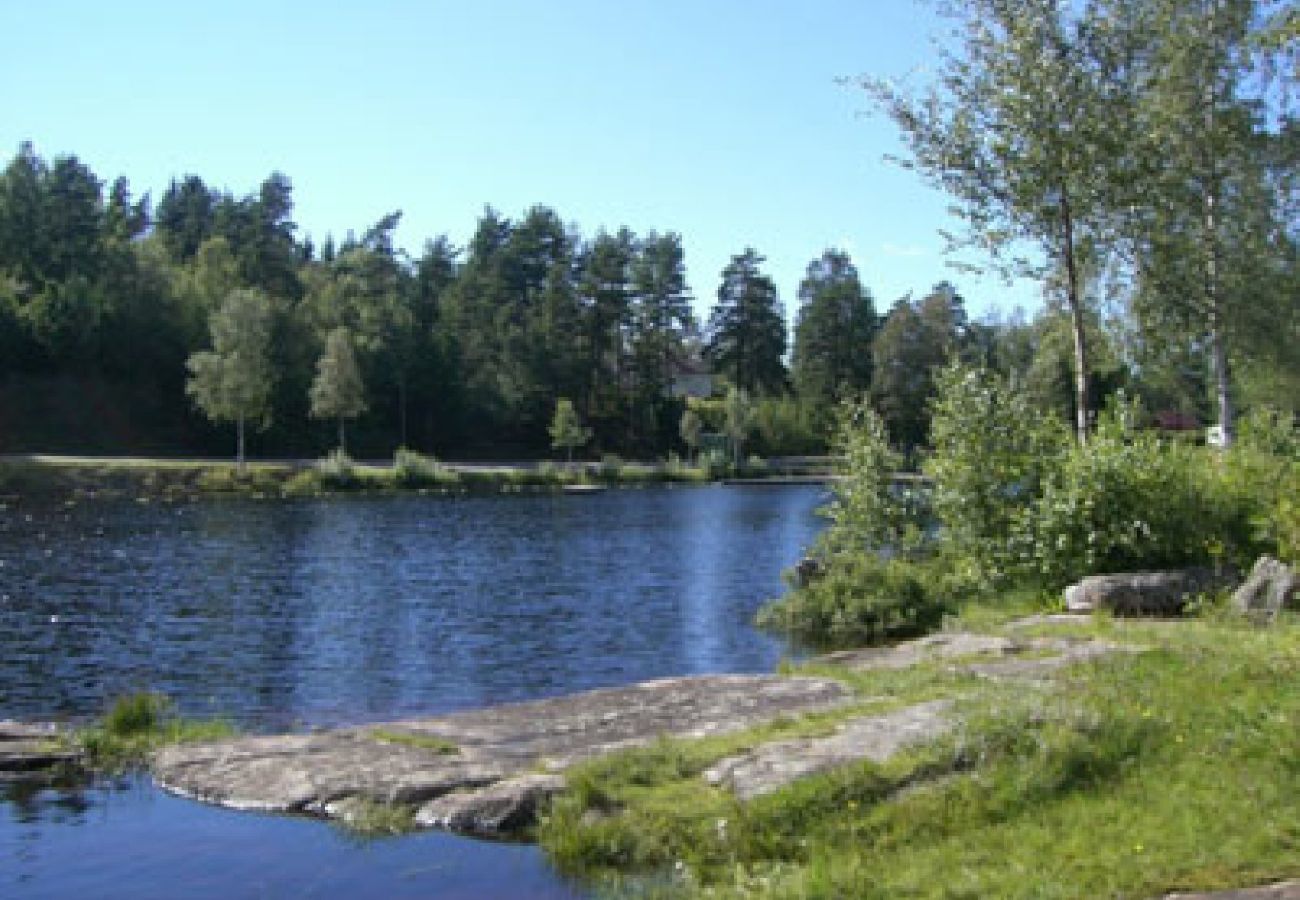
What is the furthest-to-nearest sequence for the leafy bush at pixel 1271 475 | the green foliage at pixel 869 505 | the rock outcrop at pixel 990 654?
1. the green foliage at pixel 869 505
2. the leafy bush at pixel 1271 475
3. the rock outcrop at pixel 990 654

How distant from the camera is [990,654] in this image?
44.0 feet

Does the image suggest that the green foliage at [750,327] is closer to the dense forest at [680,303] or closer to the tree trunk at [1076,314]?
the dense forest at [680,303]

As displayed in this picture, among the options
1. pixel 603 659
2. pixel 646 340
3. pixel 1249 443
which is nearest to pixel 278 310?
pixel 646 340

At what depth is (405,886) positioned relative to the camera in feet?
28.3

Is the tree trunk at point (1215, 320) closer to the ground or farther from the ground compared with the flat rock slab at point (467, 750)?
farther from the ground

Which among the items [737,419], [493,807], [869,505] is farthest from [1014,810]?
[737,419]

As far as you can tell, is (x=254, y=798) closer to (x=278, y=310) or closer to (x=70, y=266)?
(x=278, y=310)

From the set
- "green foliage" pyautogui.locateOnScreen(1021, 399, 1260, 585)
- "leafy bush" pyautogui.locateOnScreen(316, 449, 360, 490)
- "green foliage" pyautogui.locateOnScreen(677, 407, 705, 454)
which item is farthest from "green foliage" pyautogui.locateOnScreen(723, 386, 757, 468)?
"green foliage" pyautogui.locateOnScreen(1021, 399, 1260, 585)

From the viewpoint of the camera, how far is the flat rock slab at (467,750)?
10.3 m

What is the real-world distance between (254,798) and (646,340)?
106693 mm

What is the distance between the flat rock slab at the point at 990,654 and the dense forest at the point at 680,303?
681cm

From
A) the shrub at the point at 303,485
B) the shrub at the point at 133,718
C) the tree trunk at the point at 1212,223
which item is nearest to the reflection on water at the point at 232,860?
the shrub at the point at 133,718

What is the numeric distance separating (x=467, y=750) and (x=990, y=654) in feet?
19.3

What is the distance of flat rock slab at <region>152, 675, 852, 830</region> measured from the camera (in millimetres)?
10320
